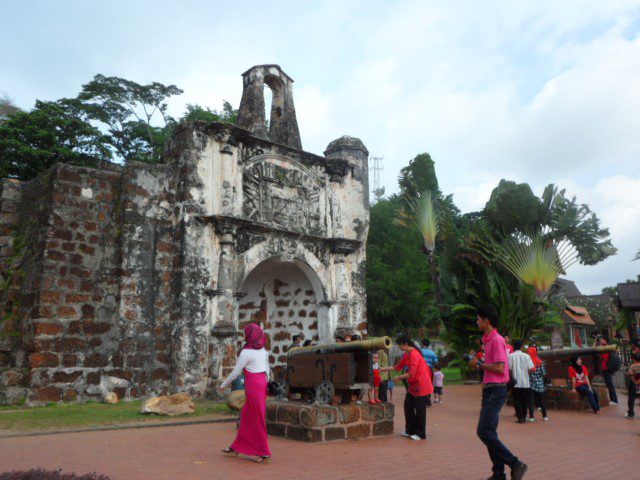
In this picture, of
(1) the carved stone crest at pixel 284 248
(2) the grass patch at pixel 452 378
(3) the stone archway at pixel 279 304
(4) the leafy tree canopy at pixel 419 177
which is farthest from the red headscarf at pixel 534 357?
(4) the leafy tree canopy at pixel 419 177

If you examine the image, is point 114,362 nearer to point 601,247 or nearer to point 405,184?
point 601,247

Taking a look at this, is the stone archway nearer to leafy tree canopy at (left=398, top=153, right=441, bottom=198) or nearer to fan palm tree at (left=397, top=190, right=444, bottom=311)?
fan palm tree at (left=397, top=190, right=444, bottom=311)

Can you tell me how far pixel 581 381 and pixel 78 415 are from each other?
9.52 m

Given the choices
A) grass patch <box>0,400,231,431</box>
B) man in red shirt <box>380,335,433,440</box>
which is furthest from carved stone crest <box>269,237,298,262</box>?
man in red shirt <box>380,335,433,440</box>

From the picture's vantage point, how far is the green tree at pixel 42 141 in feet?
74.8

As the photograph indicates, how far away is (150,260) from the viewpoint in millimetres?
11117

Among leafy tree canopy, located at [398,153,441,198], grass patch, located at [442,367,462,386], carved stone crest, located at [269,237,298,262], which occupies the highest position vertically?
leafy tree canopy, located at [398,153,441,198]

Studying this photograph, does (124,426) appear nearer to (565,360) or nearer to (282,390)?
(282,390)

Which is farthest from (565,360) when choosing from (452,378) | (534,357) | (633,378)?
(452,378)

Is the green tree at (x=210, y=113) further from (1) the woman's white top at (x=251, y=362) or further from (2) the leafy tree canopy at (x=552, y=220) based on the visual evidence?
(1) the woman's white top at (x=251, y=362)

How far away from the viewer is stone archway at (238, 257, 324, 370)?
14.0 m

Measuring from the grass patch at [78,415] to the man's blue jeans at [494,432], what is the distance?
212 inches

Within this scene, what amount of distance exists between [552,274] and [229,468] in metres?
17.2

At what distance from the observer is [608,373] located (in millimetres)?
12445
